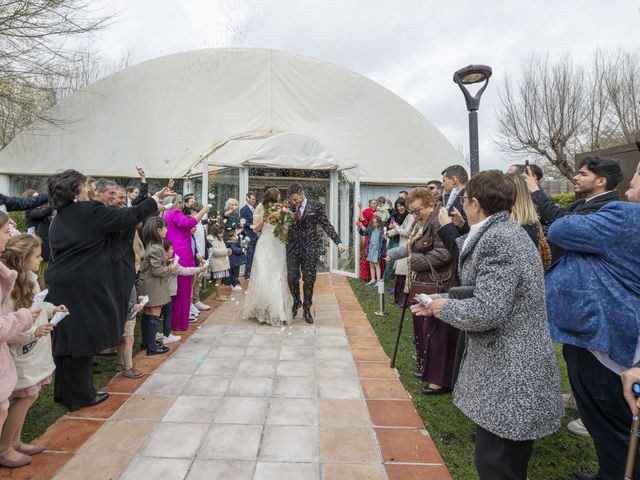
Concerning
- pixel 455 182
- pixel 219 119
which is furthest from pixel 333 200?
pixel 455 182

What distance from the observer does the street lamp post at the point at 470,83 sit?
546 cm

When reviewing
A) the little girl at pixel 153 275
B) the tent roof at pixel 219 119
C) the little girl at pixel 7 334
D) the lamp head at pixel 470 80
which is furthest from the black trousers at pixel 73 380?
the tent roof at pixel 219 119

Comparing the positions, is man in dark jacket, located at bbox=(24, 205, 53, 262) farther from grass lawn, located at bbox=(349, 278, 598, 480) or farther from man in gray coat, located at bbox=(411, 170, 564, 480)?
man in gray coat, located at bbox=(411, 170, 564, 480)

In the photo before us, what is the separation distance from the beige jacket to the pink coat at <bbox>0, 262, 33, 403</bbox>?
11 centimetres

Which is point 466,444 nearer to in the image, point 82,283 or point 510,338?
point 510,338

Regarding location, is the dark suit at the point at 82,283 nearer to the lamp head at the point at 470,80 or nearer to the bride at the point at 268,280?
the bride at the point at 268,280

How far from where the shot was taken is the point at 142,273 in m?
4.89

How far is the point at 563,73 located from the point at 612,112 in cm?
273

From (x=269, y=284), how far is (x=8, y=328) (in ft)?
13.7

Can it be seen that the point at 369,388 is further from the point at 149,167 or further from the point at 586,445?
the point at 149,167

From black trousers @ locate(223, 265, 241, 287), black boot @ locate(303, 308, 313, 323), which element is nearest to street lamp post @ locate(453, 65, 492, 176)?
black boot @ locate(303, 308, 313, 323)

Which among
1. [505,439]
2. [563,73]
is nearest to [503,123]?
[563,73]

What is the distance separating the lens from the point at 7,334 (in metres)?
2.46

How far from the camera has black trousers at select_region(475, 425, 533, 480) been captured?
1.98m
